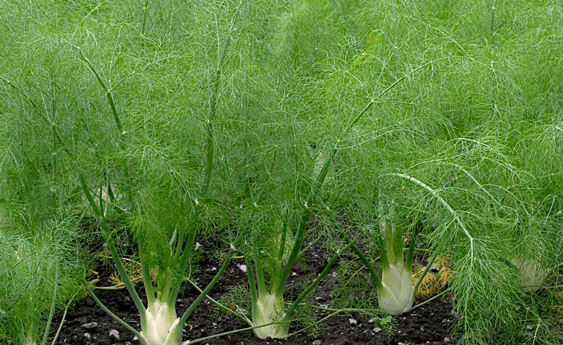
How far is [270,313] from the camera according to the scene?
13.9 ft

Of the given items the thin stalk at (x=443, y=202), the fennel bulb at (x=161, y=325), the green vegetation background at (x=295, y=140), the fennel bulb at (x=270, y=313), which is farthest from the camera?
the fennel bulb at (x=270, y=313)

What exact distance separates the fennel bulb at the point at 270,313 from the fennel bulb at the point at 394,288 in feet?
1.73

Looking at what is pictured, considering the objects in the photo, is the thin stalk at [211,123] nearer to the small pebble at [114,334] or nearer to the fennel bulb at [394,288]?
the small pebble at [114,334]

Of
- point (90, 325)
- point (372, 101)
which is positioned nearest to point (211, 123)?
point (372, 101)

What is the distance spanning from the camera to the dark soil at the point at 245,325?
429 cm

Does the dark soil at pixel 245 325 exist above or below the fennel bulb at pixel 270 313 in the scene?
below

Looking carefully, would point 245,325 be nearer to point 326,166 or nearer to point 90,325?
point 90,325

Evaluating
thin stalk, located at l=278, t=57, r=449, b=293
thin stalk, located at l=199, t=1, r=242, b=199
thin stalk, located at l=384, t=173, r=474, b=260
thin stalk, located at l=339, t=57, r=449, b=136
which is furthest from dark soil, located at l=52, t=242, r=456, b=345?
thin stalk, located at l=339, t=57, r=449, b=136

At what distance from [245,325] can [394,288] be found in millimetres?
755

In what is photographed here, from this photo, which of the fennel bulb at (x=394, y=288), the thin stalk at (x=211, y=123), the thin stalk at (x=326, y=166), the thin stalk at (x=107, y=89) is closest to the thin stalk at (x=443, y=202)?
the thin stalk at (x=326, y=166)

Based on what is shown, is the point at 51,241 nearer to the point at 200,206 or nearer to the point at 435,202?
the point at 200,206

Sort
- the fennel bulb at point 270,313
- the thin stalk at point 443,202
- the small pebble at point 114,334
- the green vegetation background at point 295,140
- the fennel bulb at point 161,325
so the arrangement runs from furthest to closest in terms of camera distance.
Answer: the small pebble at point 114,334 → the fennel bulb at point 270,313 → the fennel bulb at point 161,325 → the green vegetation background at point 295,140 → the thin stalk at point 443,202

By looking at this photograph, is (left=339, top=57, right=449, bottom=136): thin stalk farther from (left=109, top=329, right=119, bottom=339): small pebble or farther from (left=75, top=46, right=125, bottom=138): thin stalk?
(left=109, top=329, right=119, bottom=339): small pebble

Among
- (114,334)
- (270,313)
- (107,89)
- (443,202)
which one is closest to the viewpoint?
(443,202)
